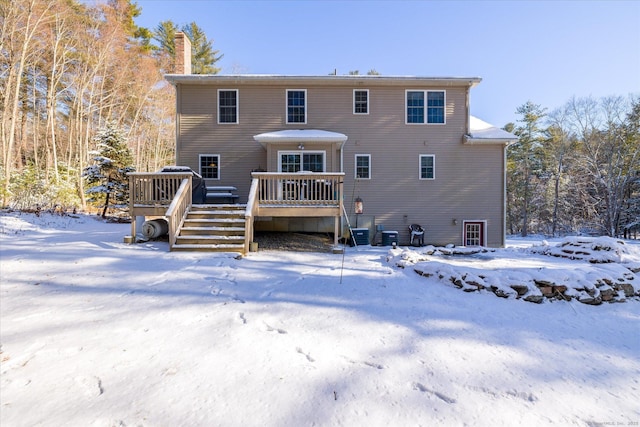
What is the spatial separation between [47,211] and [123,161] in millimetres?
4409

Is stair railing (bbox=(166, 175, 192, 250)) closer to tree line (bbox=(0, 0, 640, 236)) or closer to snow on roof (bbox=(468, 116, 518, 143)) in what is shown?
tree line (bbox=(0, 0, 640, 236))

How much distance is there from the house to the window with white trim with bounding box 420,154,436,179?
39mm

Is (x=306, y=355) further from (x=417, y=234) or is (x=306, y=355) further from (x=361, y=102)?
(x=361, y=102)

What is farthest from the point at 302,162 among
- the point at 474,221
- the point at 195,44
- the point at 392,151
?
the point at 195,44

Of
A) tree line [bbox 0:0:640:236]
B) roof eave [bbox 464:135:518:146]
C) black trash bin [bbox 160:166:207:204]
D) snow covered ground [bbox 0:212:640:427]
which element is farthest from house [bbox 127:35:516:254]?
tree line [bbox 0:0:640:236]

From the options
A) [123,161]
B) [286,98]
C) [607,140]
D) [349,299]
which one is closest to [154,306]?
[349,299]

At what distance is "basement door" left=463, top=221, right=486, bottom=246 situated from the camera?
11.6 metres

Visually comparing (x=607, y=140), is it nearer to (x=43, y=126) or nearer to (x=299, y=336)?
(x=299, y=336)

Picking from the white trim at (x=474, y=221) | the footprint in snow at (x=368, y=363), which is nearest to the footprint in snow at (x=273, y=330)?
the footprint in snow at (x=368, y=363)

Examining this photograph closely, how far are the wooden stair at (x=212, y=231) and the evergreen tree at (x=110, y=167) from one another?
10.1m

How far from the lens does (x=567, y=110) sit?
22.6 metres

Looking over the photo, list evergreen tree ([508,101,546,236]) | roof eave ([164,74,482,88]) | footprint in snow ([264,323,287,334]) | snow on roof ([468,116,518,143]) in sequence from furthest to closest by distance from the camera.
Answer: evergreen tree ([508,101,546,236]), snow on roof ([468,116,518,143]), roof eave ([164,74,482,88]), footprint in snow ([264,323,287,334])

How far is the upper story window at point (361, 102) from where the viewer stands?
1148 centimetres

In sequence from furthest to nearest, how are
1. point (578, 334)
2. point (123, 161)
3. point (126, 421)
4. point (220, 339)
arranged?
point (123, 161), point (578, 334), point (220, 339), point (126, 421)
